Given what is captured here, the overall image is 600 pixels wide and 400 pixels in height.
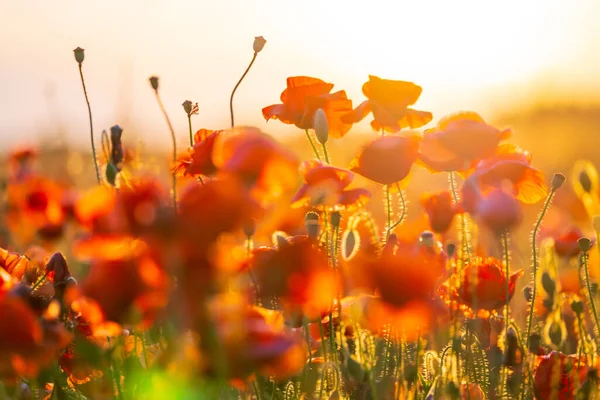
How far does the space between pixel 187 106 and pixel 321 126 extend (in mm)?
296

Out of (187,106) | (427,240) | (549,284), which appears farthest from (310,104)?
(549,284)

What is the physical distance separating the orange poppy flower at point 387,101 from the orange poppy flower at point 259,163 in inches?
35.5

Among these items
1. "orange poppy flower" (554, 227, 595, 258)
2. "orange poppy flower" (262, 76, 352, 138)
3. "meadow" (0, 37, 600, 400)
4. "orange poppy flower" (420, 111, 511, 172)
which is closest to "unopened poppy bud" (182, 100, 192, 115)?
"meadow" (0, 37, 600, 400)

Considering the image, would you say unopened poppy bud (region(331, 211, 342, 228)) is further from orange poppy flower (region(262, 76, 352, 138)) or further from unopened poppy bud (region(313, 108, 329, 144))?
orange poppy flower (region(262, 76, 352, 138))

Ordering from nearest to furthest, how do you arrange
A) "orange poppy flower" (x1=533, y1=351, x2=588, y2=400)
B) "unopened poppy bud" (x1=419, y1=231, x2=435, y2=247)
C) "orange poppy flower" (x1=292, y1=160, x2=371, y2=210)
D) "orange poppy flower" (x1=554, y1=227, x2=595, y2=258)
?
1. "orange poppy flower" (x1=292, y1=160, x2=371, y2=210)
2. "unopened poppy bud" (x1=419, y1=231, x2=435, y2=247)
3. "orange poppy flower" (x1=533, y1=351, x2=588, y2=400)
4. "orange poppy flower" (x1=554, y1=227, x2=595, y2=258)

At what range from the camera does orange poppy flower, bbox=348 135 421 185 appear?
1.69 m

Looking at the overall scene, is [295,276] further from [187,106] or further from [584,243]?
[584,243]

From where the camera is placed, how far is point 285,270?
133 centimetres

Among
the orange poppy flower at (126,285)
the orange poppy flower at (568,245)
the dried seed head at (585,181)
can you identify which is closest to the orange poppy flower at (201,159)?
the orange poppy flower at (126,285)

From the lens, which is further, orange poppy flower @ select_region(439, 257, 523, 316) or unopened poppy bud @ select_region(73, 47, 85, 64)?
unopened poppy bud @ select_region(73, 47, 85, 64)

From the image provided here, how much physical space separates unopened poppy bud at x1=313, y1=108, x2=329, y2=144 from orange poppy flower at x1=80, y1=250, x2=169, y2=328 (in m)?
0.85

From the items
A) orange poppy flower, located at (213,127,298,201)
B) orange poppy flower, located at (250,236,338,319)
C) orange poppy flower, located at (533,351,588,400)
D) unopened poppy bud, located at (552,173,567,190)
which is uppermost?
orange poppy flower, located at (213,127,298,201)

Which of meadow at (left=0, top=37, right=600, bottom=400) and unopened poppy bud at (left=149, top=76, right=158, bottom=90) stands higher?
unopened poppy bud at (left=149, top=76, right=158, bottom=90)

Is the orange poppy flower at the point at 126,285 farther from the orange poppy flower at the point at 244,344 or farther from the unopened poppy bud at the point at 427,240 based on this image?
the unopened poppy bud at the point at 427,240
